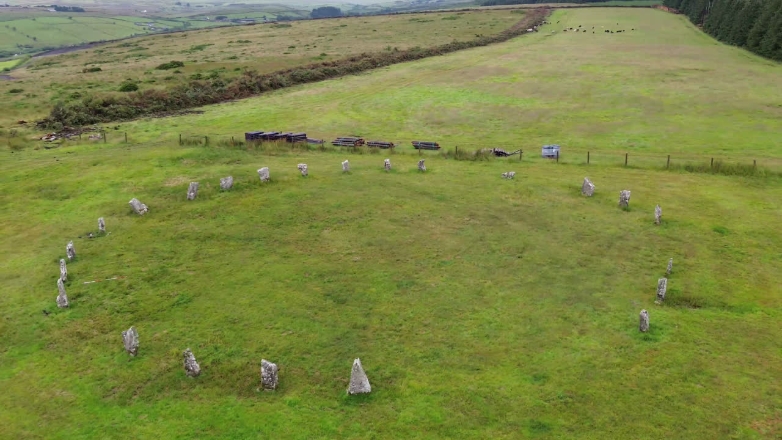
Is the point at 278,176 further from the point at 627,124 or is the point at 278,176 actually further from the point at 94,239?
the point at 627,124

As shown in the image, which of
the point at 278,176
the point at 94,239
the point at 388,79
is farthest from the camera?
the point at 388,79

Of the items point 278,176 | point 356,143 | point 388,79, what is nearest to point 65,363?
point 278,176

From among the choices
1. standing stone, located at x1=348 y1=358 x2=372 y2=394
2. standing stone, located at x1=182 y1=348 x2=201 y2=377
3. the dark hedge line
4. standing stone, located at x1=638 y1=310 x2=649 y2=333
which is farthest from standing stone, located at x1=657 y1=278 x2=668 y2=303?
the dark hedge line

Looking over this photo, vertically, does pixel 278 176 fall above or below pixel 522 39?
below

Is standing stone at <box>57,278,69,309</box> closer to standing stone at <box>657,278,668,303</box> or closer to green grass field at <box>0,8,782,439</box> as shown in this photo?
green grass field at <box>0,8,782,439</box>

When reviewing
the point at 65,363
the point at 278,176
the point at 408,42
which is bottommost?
the point at 65,363

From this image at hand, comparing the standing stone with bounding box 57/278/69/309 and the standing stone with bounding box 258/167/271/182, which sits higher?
the standing stone with bounding box 258/167/271/182
